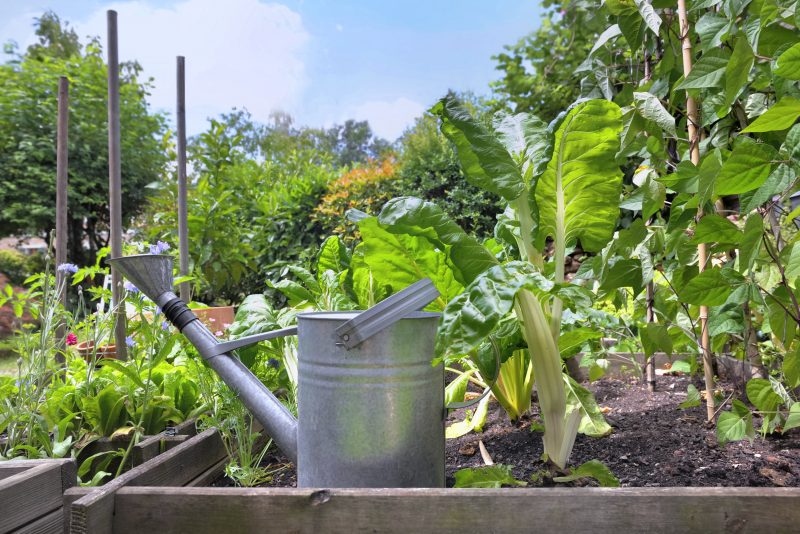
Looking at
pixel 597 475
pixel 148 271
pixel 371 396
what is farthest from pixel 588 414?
pixel 148 271

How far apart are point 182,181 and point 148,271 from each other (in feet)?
4.73

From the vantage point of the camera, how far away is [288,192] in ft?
19.6

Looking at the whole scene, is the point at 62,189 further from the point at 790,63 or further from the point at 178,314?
the point at 790,63

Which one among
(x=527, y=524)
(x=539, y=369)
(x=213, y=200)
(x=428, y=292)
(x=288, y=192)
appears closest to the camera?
(x=527, y=524)

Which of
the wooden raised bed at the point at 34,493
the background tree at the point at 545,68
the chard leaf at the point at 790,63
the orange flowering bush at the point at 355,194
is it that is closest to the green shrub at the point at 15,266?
the orange flowering bush at the point at 355,194

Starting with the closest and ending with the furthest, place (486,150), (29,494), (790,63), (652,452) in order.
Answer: (790,63)
(29,494)
(486,150)
(652,452)

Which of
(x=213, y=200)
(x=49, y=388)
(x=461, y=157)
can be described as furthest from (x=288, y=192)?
(x=461, y=157)

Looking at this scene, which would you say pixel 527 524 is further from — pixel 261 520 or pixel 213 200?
pixel 213 200

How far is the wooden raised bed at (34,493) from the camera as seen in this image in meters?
0.97

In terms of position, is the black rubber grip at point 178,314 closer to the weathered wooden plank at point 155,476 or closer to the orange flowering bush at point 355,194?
the weathered wooden plank at point 155,476

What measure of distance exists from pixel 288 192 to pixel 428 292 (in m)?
5.20

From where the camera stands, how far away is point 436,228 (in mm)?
1152

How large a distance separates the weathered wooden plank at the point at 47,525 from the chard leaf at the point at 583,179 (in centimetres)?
113

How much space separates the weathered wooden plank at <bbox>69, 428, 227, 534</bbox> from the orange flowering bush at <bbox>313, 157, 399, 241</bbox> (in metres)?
3.78
